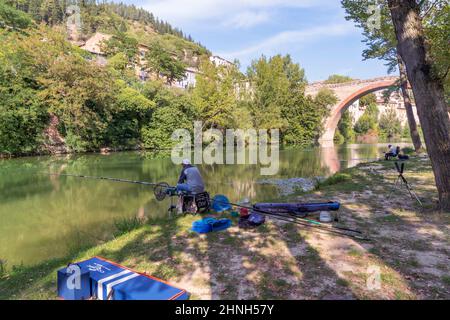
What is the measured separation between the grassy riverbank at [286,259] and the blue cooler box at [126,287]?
14.1 inches

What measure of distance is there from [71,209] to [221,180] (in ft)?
21.9

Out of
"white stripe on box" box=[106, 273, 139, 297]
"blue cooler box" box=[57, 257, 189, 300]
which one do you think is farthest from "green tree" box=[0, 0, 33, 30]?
"white stripe on box" box=[106, 273, 139, 297]

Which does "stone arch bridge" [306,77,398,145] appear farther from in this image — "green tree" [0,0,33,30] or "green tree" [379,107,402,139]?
"green tree" [0,0,33,30]

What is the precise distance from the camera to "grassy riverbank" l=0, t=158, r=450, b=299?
3.24 metres

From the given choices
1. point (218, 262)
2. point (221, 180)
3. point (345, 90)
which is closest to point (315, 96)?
point (345, 90)

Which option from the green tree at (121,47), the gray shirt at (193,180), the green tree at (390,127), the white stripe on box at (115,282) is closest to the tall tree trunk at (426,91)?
the gray shirt at (193,180)

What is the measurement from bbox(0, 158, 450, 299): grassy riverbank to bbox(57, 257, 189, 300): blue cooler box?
0.36m

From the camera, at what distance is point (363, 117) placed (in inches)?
2547

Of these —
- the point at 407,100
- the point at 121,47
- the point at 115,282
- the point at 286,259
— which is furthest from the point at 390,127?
the point at 115,282

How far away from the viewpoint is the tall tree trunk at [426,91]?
5.45 m

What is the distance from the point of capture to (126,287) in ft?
9.66

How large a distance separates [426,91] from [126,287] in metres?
5.84

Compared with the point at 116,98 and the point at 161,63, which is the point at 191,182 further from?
the point at 161,63

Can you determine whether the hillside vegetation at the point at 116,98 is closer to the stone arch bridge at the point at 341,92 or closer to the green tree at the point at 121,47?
the green tree at the point at 121,47
